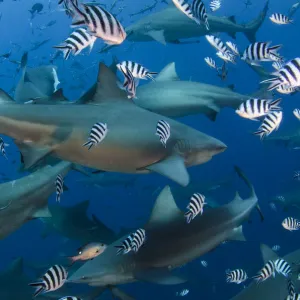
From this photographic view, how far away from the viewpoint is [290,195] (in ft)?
57.3

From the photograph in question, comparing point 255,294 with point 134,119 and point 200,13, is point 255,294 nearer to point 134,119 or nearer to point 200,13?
point 134,119

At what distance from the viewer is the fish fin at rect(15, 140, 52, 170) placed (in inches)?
146

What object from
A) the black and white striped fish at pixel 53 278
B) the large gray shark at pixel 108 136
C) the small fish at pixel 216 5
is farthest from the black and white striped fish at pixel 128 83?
the small fish at pixel 216 5

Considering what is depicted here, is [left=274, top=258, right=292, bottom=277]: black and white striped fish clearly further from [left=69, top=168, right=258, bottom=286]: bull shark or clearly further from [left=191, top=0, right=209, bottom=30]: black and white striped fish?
[left=191, top=0, right=209, bottom=30]: black and white striped fish

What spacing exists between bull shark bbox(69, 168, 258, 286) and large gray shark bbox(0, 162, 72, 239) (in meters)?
0.97

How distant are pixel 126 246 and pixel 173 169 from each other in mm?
997

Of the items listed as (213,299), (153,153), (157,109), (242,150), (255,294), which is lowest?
(242,150)

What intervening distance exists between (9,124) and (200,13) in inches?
117

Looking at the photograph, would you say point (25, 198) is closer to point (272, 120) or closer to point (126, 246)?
point (126, 246)

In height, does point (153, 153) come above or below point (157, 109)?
above

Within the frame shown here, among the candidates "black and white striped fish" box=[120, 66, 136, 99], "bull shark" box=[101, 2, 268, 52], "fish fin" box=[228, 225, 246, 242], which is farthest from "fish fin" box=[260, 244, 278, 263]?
"bull shark" box=[101, 2, 268, 52]

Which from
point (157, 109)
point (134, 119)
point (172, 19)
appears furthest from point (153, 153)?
point (172, 19)

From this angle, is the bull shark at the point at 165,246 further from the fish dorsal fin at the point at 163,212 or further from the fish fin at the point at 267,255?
the fish fin at the point at 267,255

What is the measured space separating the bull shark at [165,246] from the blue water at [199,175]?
3932 mm
